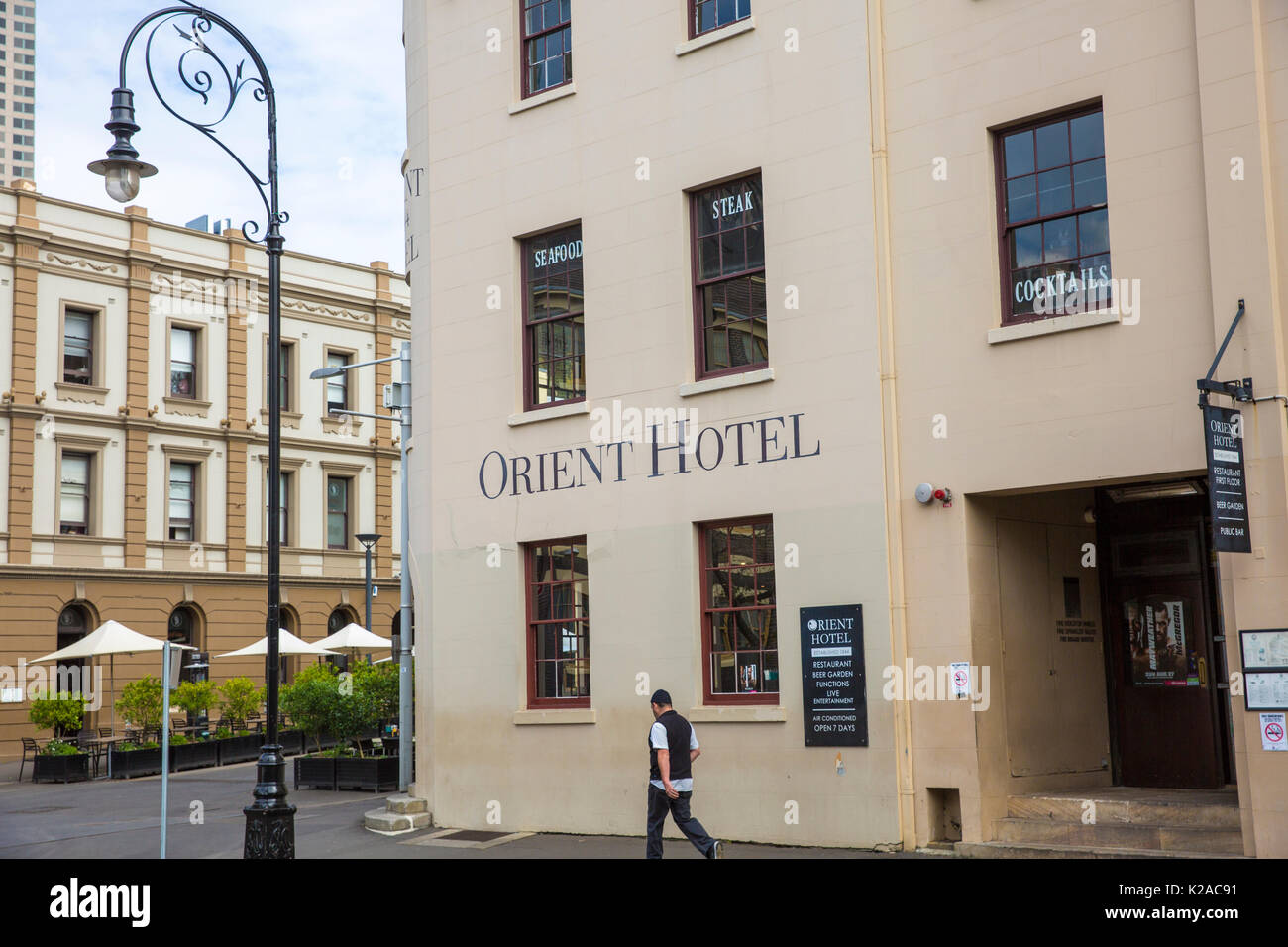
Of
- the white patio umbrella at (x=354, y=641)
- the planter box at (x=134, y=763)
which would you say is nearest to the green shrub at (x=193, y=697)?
the planter box at (x=134, y=763)

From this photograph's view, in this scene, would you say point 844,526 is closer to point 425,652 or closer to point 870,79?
point 870,79

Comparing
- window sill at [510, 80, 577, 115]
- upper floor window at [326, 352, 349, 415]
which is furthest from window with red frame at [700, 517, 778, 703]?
upper floor window at [326, 352, 349, 415]

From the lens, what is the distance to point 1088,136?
12953 mm

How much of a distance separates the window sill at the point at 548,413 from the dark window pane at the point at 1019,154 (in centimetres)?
564

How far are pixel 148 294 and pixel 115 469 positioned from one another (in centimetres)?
525

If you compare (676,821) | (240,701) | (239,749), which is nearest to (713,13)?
(676,821)

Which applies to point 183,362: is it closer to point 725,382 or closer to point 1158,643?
point 725,382

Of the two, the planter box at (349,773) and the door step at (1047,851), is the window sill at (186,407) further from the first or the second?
the door step at (1047,851)

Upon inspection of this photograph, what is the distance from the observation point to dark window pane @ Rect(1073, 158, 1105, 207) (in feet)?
42.1

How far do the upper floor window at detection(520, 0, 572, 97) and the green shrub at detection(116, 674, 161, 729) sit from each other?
62.9 feet

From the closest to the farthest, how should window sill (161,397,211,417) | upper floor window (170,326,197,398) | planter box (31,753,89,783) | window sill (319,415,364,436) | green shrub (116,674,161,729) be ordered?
1. planter box (31,753,89,783)
2. green shrub (116,674,161,729)
3. window sill (161,397,211,417)
4. upper floor window (170,326,197,398)
5. window sill (319,415,364,436)

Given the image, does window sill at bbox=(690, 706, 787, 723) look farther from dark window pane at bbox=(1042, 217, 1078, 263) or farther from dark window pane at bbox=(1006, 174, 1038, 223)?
dark window pane at bbox=(1006, 174, 1038, 223)

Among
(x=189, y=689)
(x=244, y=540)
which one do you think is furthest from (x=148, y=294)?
(x=189, y=689)

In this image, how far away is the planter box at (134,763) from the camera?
28.5 metres
